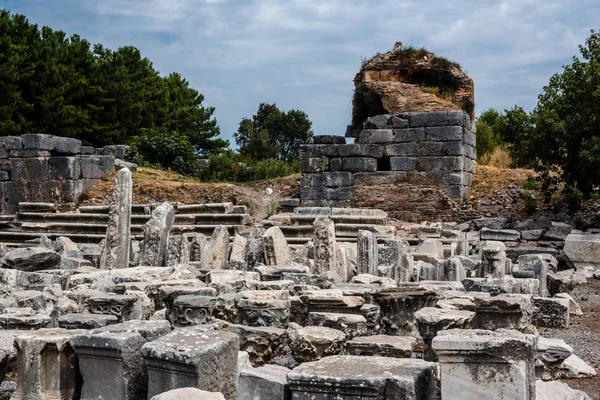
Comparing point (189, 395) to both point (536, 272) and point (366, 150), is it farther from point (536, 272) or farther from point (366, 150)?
point (366, 150)

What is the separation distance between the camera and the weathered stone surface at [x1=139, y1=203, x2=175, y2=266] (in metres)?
10.0

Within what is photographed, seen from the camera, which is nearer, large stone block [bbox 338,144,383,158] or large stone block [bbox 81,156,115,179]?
large stone block [bbox 338,144,383,158]

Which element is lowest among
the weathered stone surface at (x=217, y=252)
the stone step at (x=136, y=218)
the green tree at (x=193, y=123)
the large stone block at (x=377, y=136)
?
the weathered stone surface at (x=217, y=252)

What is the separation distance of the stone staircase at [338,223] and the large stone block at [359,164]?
2137mm

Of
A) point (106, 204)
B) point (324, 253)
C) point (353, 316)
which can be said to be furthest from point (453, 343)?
point (106, 204)

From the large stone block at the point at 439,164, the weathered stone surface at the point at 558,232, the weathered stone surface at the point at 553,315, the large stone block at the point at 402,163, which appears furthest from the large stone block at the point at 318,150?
the weathered stone surface at the point at 553,315

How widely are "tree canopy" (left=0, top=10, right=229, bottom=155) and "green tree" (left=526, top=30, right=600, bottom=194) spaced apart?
58.2 feet

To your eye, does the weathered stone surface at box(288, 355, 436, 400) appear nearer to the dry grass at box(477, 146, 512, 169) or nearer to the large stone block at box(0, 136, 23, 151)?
the large stone block at box(0, 136, 23, 151)

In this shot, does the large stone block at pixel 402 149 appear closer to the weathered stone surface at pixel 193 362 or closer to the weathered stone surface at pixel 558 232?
the weathered stone surface at pixel 558 232

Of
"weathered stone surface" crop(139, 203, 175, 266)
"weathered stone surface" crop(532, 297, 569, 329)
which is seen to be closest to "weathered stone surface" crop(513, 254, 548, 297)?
"weathered stone surface" crop(532, 297, 569, 329)

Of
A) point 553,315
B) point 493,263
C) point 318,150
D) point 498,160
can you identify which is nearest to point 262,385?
point 553,315

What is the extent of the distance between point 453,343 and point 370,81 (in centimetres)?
1686

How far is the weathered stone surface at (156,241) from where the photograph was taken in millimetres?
10039

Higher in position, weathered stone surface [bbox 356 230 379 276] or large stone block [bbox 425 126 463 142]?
large stone block [bbox 425 126 463 142]
